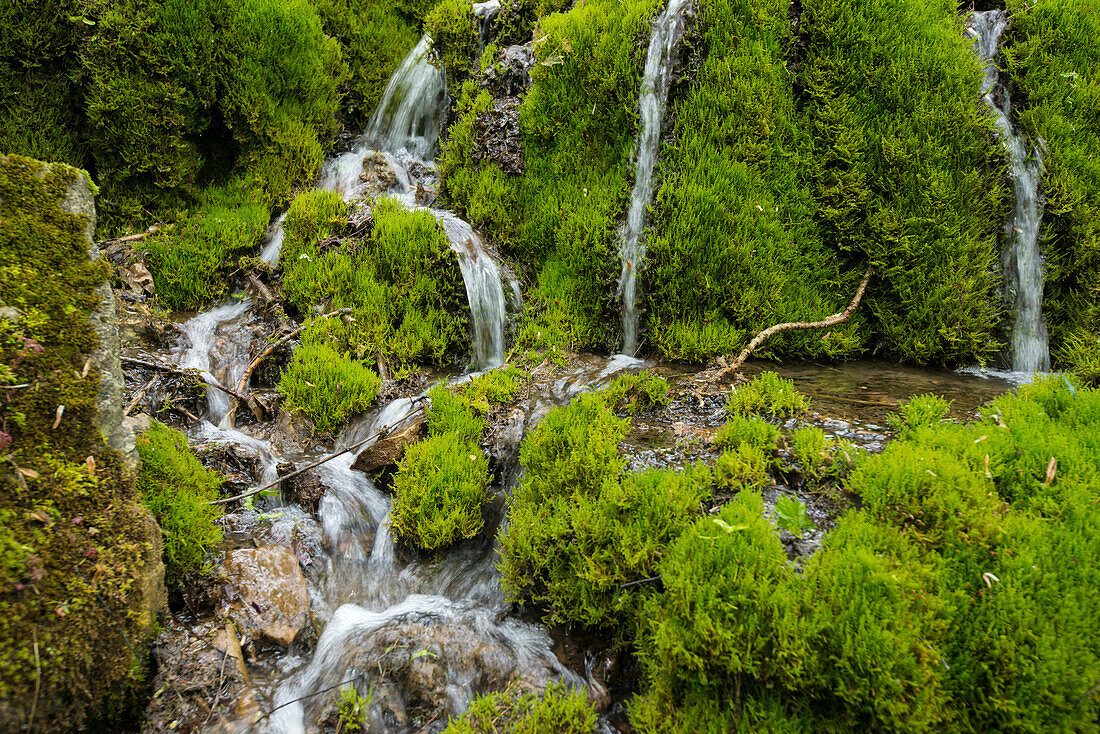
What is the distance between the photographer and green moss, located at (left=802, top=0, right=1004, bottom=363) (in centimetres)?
601

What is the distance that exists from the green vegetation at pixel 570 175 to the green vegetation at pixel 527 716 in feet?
13.5

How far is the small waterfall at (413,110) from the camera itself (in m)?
9.43

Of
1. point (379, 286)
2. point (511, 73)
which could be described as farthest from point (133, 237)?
point (511, 73)

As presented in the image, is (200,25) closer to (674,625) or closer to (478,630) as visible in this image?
(478,630)

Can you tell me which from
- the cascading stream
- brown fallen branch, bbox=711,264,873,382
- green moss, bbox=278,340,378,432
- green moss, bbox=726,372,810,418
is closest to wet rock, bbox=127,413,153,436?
green moss, bbox=278,340,378,432

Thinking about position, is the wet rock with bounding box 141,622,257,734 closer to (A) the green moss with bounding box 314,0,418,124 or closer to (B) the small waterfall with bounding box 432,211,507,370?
(B) the small waterfall with bounding box 432,211,507,370

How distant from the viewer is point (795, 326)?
6.04 metres

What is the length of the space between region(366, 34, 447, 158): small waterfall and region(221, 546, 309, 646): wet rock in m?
7.35

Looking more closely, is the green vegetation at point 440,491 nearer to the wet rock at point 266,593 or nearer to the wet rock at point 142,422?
the wet rock at point 266,593

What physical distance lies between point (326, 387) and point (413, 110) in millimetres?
6106

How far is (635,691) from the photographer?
324cm

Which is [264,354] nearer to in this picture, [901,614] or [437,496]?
[437,496]

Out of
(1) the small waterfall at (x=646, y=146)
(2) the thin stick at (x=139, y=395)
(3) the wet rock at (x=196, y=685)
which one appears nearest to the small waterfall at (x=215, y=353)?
(2) the thin stick at (x=139, y=395)

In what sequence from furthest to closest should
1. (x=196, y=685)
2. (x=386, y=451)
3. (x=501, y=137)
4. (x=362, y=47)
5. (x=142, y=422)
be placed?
1. (x=362, y=47)
2. (x=501, y=137)
3. (x=386, y=451)
4. (x=142, y=422)
5. (x=196, y=685)
